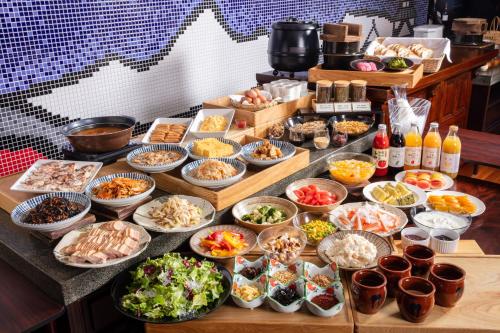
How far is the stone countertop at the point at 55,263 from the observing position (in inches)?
78.7

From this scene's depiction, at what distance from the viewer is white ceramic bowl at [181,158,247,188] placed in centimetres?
261

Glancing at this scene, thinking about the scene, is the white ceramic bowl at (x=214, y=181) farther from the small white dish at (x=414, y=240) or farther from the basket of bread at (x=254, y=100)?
the small white dish at (x=414, y=240)

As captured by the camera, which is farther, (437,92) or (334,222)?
(437,92)

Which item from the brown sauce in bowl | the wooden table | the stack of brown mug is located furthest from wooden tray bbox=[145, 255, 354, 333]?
the wooden table

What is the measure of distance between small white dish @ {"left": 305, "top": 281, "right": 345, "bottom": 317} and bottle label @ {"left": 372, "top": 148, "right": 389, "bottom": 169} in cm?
138

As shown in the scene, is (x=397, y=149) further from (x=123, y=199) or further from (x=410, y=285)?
(x=123, y=199)

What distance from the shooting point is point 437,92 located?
16.7ft

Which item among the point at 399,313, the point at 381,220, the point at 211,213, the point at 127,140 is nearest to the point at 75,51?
the point at 127,140

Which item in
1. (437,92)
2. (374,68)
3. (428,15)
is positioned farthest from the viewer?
(428,15)

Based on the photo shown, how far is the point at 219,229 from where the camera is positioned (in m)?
2.56

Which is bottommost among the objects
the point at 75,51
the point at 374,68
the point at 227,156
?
the point at 227,156

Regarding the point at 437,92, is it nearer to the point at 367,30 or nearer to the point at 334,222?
the point at 367,30

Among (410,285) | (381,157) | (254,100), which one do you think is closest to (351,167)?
(381,157)

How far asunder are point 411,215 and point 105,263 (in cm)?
169
